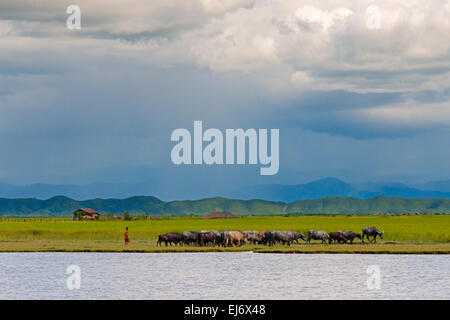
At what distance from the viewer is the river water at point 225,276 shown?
36688 millimetres

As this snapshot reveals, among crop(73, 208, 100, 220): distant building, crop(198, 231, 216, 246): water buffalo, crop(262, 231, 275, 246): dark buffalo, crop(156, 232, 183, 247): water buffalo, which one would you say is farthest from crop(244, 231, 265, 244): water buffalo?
crop(73, 208, 100, 220): distant building

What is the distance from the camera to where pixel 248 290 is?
124 feet

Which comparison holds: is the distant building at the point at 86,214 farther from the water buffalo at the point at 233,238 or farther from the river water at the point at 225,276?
the river water at the point at 225,276

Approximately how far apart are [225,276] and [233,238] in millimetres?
23733

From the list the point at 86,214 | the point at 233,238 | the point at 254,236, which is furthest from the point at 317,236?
the point at 86,214

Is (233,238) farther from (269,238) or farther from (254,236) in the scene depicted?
(254,236)

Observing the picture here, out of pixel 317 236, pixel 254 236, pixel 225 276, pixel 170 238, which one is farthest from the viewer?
pixel 317 236

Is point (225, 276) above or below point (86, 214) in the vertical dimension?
below

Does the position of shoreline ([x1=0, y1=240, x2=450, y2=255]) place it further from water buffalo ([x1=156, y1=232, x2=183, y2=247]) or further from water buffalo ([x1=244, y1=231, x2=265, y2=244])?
water buffalo ([x1=244, y1=231, x2=265, y2=244])

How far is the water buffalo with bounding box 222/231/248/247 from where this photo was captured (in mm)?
66750

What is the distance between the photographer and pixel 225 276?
43406mm

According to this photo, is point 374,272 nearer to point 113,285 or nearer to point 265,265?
point 265,265
